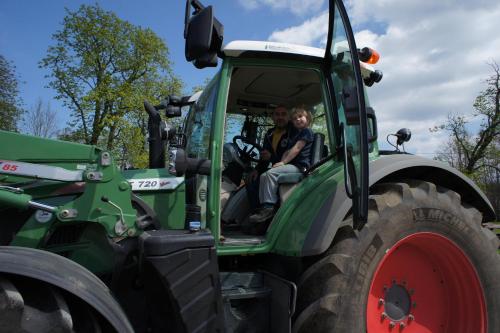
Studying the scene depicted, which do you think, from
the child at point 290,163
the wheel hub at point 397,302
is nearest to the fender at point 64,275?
the child at point 290,163

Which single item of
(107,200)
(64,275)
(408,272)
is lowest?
(408,272)

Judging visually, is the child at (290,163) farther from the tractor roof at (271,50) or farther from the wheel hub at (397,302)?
the wheel hub at (397,302)

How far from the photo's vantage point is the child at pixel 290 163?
134 inches

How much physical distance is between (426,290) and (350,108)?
166 centimetres

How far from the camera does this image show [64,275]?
7.38 ft

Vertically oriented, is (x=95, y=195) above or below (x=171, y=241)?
above

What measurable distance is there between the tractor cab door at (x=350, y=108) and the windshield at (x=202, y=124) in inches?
37.2

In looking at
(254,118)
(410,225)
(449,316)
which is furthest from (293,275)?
(254,118)

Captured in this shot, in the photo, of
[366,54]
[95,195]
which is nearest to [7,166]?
[95,195]

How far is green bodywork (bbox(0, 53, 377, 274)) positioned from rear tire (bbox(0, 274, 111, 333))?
0.63 m

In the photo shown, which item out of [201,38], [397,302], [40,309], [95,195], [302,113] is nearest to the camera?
[40,309]

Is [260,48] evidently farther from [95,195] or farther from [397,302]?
[397,302]

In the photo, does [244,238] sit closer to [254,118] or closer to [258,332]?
[258,332]

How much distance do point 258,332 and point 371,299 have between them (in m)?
0.89
